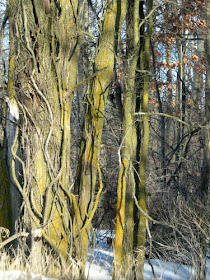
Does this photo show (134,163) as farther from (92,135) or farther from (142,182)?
(92,135)

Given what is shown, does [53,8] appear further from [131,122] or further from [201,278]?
[201,278]

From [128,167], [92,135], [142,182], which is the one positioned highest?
[92,135]

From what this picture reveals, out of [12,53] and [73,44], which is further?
[73,44]

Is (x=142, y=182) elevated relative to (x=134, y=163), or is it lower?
lower

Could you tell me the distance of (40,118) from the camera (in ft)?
15.0

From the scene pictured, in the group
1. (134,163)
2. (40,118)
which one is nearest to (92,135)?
(40,118)

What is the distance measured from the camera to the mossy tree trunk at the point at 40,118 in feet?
14.7

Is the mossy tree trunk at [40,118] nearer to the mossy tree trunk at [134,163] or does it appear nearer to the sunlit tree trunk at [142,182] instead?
the mossy tree trunk at [134,163]

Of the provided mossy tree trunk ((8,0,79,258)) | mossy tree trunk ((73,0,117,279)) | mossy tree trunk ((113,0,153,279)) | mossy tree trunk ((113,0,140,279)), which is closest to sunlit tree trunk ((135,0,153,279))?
mossy tree trunk ((113,0,153,279))

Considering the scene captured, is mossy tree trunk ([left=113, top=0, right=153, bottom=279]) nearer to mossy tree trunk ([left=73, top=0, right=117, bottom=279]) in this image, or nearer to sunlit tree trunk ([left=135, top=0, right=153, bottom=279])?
sunlit tree trunk ([left=135, top=0, right=153, bottom=279])

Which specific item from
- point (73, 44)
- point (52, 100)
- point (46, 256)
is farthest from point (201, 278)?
point (73, 44)

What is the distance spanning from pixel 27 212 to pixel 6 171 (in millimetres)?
1007

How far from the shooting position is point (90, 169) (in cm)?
516

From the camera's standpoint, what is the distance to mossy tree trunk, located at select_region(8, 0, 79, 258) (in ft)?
14.7
